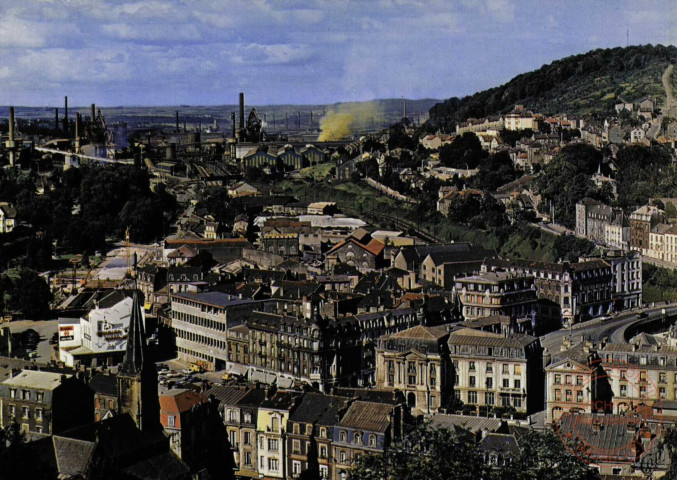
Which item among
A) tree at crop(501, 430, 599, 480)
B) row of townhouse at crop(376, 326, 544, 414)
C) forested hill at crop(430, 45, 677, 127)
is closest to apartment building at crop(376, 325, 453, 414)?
row of townhouse at crop(376, 326, 544, 414)

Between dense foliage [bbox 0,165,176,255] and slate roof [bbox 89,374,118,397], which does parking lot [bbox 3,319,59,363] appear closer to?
slate roof [bbox 89,374,118,397]

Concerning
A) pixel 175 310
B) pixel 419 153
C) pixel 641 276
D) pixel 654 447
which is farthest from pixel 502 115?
pixel 654 447

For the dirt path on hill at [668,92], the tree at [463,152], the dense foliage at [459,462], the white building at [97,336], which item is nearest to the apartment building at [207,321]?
the white building at [97,336]

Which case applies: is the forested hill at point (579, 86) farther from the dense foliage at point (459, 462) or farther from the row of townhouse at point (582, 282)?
the dense foliage at point (459, 462)

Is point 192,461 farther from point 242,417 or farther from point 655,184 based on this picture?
point 655,184

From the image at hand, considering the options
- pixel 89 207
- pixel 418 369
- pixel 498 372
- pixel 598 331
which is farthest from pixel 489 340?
pixel 89 207

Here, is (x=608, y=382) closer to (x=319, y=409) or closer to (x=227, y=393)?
(x=319, y=409)
